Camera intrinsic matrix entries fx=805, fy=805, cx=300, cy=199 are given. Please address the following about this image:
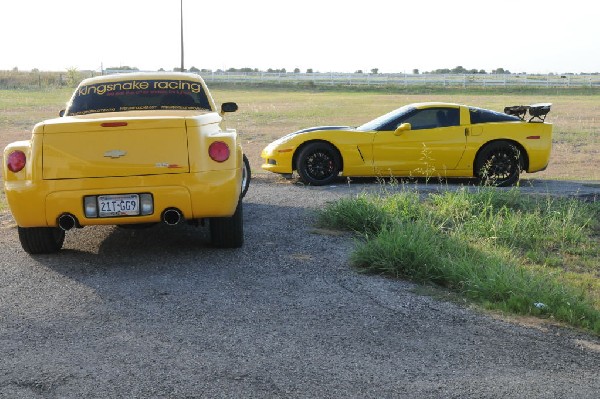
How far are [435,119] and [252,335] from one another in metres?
7.95

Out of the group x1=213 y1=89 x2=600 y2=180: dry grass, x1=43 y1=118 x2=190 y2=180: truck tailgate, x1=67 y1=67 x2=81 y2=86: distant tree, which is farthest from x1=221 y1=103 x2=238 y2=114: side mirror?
x1=67 y1=67 x2=81 y2=86: distant tree

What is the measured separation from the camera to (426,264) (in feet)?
21.4

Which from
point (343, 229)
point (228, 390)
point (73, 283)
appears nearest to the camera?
point (228, 390)

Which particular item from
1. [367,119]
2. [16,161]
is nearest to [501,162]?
[16,161]

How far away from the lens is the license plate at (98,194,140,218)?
647cm

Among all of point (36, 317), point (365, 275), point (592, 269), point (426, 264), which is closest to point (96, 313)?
point (36, 317)

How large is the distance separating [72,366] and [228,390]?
0.95 m

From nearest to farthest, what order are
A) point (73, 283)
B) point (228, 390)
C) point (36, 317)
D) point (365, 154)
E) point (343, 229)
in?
point (228, 390) < point (36, 317) < point (73, 283) < point (343, 229) < point (365, 154)

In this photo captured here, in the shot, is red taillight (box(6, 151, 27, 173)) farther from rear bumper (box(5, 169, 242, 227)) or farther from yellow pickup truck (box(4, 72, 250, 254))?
rear bumper (box(5, 169, 242, 227))

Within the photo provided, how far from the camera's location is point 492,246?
7.71 metres

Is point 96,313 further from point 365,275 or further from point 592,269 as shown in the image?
point 592,269

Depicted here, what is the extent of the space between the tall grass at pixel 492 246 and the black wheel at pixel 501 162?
1632mm

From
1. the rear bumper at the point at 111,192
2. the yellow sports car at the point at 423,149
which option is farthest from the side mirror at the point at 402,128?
the rear bumper at the point at 111,192

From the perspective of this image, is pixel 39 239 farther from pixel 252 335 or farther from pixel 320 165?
pixel 320 165
